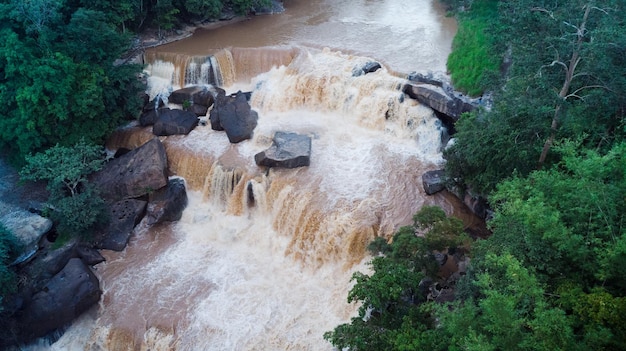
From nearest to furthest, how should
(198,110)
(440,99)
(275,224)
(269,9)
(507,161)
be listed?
(507,161), (275,224), (440,99), (198,110), (269,9)

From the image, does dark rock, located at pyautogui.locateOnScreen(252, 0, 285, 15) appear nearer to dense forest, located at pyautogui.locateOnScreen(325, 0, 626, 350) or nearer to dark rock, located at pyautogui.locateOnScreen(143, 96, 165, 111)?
dark rock, located at pyautogui.locateOnScreen(143, 96, 165, 111)

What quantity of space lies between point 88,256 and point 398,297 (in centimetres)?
1143

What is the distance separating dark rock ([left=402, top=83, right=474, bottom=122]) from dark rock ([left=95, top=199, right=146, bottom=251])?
11.7m

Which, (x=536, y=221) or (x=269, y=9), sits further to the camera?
(x=269, y=9)

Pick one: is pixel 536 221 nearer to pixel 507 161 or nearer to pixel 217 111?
pixel 507 161

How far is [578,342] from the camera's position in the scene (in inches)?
279

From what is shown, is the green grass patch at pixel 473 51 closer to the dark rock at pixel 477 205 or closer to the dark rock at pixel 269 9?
the dark rock at pixel 477 205

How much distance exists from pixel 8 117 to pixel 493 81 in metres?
17.2

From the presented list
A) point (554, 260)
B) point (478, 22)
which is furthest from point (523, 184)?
point (478, 22)

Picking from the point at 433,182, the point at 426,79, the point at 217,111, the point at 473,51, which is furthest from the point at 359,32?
the point at 433,182

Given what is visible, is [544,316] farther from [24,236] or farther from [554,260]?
[24,236]

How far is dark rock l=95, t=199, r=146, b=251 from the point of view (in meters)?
16.7

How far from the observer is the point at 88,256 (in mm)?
16062

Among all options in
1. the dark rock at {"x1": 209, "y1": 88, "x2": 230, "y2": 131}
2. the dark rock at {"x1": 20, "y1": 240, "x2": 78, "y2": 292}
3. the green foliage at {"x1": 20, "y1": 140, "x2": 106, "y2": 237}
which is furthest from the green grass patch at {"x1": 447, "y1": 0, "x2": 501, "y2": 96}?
the dark rock at {"x1": 20, "y1": 240, "x2": 78, "y2": 292}
